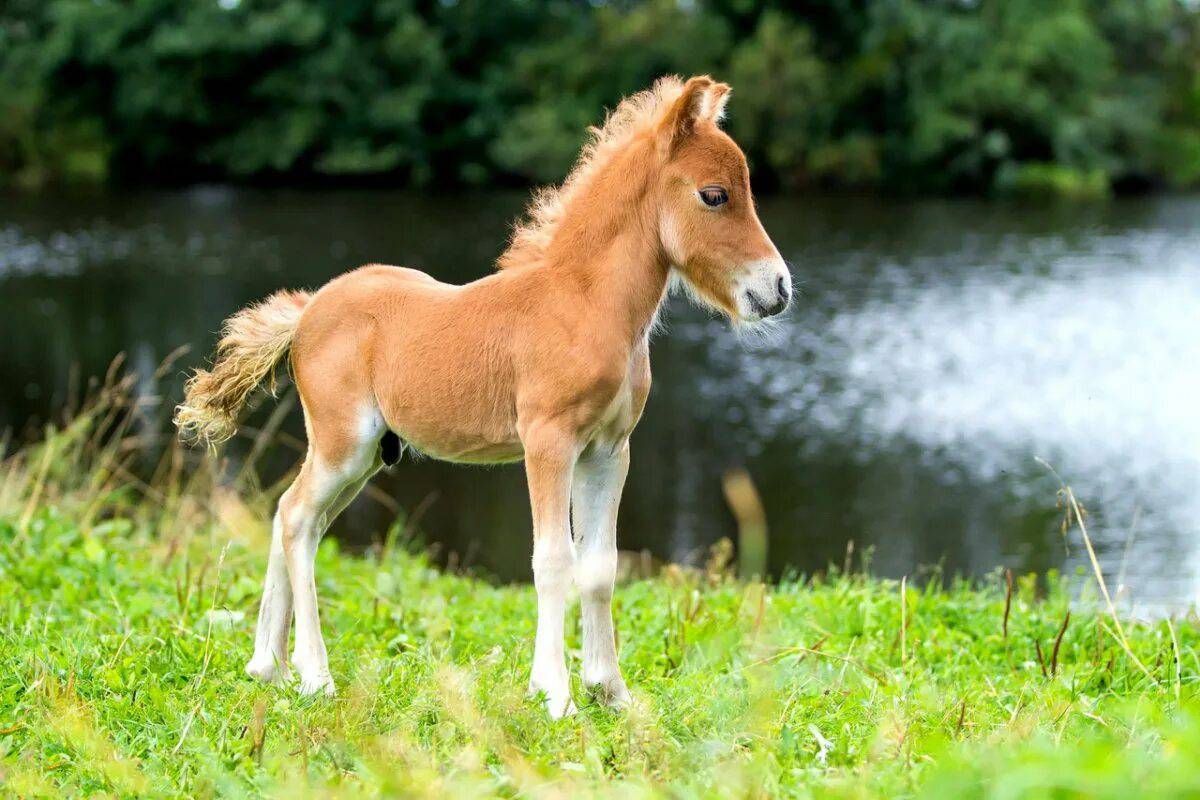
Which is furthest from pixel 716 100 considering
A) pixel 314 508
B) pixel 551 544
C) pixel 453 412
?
pixel 314 508

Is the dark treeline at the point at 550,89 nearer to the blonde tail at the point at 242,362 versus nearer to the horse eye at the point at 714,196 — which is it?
the blonde tail at the point at 242,362

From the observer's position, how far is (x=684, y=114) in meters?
4.02

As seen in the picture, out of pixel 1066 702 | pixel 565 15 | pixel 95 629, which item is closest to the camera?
pixel 1066 702

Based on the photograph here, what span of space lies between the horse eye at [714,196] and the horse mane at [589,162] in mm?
350

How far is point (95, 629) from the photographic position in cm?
536

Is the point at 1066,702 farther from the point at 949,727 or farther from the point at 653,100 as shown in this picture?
the point at 653,100

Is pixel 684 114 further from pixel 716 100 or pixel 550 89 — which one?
pixel 550 89

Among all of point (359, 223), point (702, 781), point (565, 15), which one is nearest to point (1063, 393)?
point (702, 781)

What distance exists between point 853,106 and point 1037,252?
12.9 metres

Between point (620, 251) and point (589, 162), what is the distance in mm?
418

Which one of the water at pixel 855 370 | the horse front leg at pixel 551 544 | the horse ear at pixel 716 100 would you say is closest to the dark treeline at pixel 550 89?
the water at pixel 855 370

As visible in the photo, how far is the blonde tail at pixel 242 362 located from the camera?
15.6ft

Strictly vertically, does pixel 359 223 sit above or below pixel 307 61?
below

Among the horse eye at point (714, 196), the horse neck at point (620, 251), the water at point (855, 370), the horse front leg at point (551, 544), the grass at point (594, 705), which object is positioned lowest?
the water at point (855, 370)
